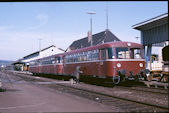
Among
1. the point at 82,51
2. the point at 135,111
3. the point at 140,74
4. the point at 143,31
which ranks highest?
the point at 143,31

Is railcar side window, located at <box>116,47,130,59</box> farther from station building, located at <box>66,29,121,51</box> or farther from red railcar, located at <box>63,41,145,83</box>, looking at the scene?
station building, located at <box>66,29,121,51</box>

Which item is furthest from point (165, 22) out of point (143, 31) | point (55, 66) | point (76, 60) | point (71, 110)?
point (71, 110)

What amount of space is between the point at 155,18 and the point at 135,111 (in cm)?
1450

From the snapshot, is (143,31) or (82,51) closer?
(82,51)

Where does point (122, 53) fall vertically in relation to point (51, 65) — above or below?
above

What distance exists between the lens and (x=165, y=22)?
790 inches

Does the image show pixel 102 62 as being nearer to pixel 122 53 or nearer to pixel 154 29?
pixel 122 53

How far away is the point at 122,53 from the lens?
51.3ft

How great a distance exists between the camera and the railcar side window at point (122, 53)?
50.6 feet

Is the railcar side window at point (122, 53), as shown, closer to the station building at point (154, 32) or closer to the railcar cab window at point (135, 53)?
the railcar cab window at point (135, 53)

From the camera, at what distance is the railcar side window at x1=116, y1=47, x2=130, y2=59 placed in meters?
15.4

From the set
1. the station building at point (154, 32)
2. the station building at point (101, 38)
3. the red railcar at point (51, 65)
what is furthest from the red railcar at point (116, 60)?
the station building at point (101, 38)

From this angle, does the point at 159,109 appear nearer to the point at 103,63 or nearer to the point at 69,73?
the point at 103,63

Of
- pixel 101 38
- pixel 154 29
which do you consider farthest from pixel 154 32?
pixel 101 38
